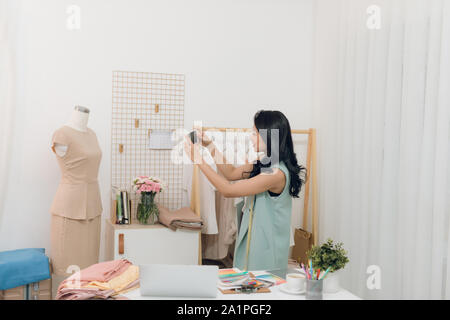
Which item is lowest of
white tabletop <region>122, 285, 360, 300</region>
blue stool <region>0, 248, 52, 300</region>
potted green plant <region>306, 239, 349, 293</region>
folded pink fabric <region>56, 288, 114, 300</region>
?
blue stool <region>0, 248, 52, 300</region>

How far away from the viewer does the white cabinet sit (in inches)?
124

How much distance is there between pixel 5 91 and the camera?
3281mm

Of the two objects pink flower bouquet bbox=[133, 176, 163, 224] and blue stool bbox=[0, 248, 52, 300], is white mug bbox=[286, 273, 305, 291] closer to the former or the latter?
pink flower bouquet bbox=[133, 176, 163, 224]

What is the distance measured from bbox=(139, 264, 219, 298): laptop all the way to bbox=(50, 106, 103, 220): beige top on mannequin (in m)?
1.53

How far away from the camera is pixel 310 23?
403 cm

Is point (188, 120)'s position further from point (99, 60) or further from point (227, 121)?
point (99, 60)

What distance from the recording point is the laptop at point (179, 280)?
62.6 inches

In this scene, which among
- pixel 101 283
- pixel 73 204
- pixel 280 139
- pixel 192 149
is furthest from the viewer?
pixel 73 204

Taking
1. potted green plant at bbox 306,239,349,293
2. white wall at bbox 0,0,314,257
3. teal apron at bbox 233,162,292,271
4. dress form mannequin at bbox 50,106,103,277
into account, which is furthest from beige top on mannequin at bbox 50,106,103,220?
potted green plant at bbox 306,239,349,293

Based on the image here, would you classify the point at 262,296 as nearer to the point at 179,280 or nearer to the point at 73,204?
the point at 179,280

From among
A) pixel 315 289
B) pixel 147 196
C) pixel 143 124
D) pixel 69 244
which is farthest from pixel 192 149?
pixel 315 289

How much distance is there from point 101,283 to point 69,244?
4.63 feet

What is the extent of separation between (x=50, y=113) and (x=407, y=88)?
2.58 metres
